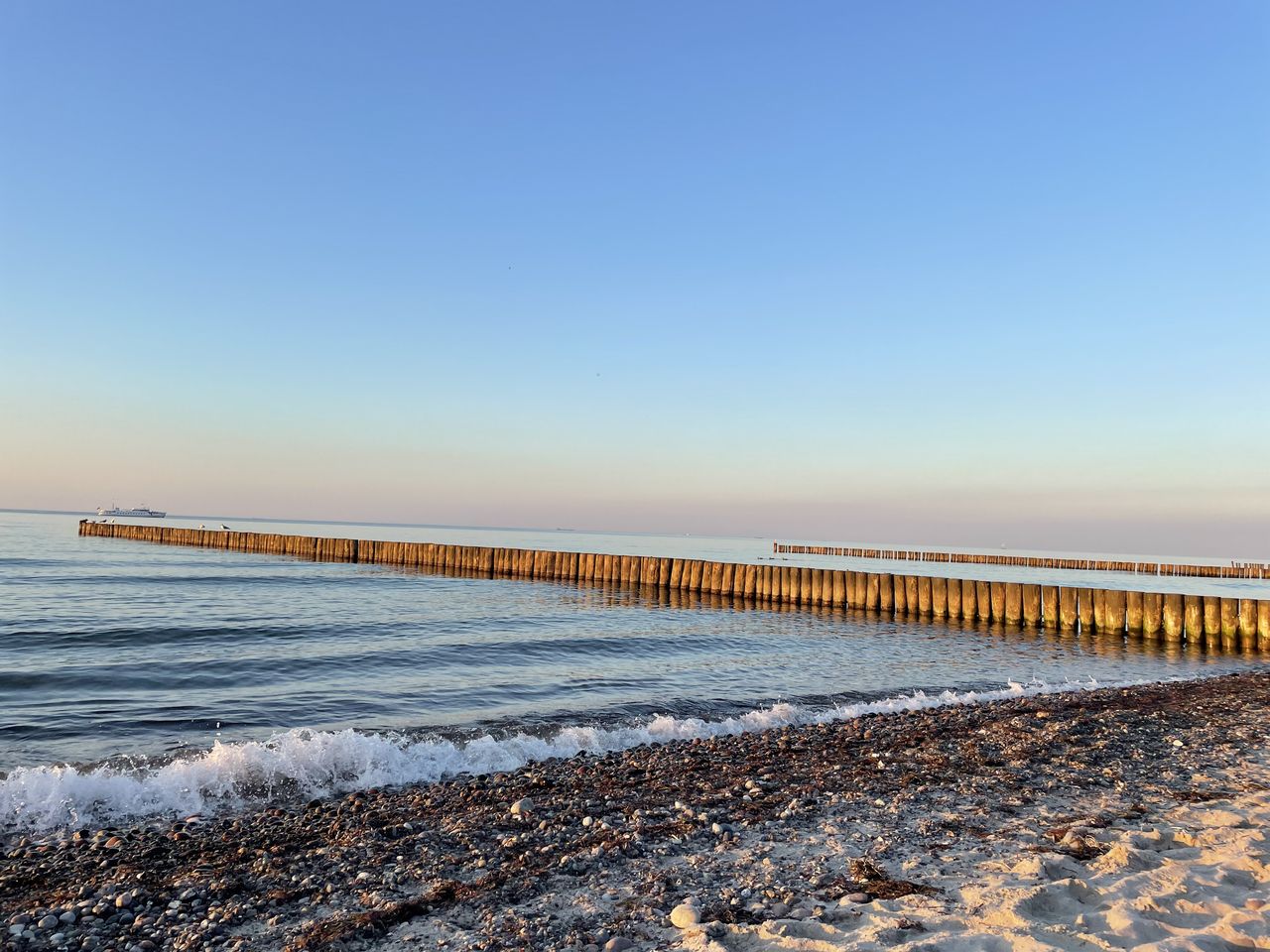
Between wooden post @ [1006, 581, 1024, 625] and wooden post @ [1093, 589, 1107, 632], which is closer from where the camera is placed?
wooden post @ [1093, 589, 1107, 632]

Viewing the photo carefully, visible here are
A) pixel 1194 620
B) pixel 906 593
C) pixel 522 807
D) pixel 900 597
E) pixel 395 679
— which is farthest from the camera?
pixel 900 597

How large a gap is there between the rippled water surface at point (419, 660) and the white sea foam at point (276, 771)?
100 centimetres

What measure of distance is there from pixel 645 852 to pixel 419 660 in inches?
405

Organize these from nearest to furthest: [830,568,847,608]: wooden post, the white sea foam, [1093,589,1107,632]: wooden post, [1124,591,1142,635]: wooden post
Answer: the white sea foam, [1124,591,1142,635]: wooden post, [1093,589,1107,632]: wooden post, [830,568,847,608]: wooden post

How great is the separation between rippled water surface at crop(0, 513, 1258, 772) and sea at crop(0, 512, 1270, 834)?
7cm

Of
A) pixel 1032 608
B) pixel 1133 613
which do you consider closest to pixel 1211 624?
pixel 1133 613

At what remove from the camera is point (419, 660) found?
1429 cm

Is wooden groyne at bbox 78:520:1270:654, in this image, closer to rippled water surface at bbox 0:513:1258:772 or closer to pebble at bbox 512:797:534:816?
rippled water surface at bbox 0:513:1258:772

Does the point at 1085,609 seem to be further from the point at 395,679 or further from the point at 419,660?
the point at 395,679

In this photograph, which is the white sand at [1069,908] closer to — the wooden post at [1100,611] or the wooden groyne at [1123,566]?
the wooden post at [1100,611]

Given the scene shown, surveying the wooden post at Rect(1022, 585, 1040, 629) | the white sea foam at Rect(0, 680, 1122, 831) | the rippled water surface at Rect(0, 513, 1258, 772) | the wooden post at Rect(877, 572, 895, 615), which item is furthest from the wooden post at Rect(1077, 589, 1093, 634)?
the white sea foam at Rect(0, 680, 1122, 831)

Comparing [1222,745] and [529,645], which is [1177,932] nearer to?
[1222,745]

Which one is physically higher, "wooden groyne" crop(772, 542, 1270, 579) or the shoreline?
the shoreline

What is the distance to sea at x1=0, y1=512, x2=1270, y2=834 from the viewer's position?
727 cm
